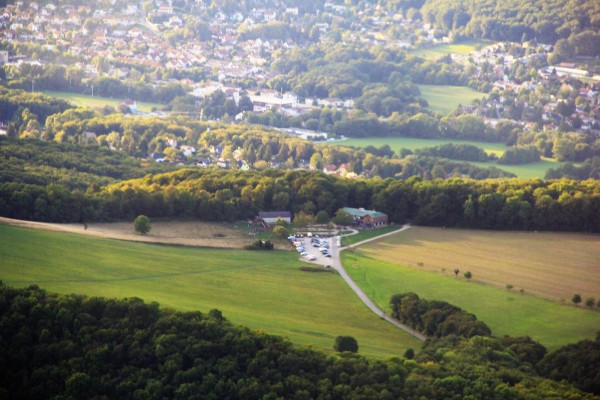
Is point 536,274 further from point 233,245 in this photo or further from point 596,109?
point 596,109

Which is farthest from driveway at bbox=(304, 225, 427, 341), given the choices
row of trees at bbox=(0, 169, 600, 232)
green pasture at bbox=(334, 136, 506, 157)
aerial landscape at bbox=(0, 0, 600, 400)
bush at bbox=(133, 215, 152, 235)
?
green pasture at bbox=(334, 136, 506, 157)

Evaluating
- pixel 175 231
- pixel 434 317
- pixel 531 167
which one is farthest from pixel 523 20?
pixel 434 317

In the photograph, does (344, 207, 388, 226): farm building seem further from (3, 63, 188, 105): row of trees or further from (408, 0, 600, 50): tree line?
(408, 0, 600, 50): tree line

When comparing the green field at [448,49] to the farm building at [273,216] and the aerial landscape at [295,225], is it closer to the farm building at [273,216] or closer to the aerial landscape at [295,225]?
the aerial landscape at [295,225]

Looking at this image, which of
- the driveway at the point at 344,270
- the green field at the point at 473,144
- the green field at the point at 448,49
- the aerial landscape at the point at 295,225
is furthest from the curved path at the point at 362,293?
the green field at the point at 448,49

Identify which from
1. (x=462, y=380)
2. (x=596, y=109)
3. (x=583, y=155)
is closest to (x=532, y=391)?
(x=462, y=380)
